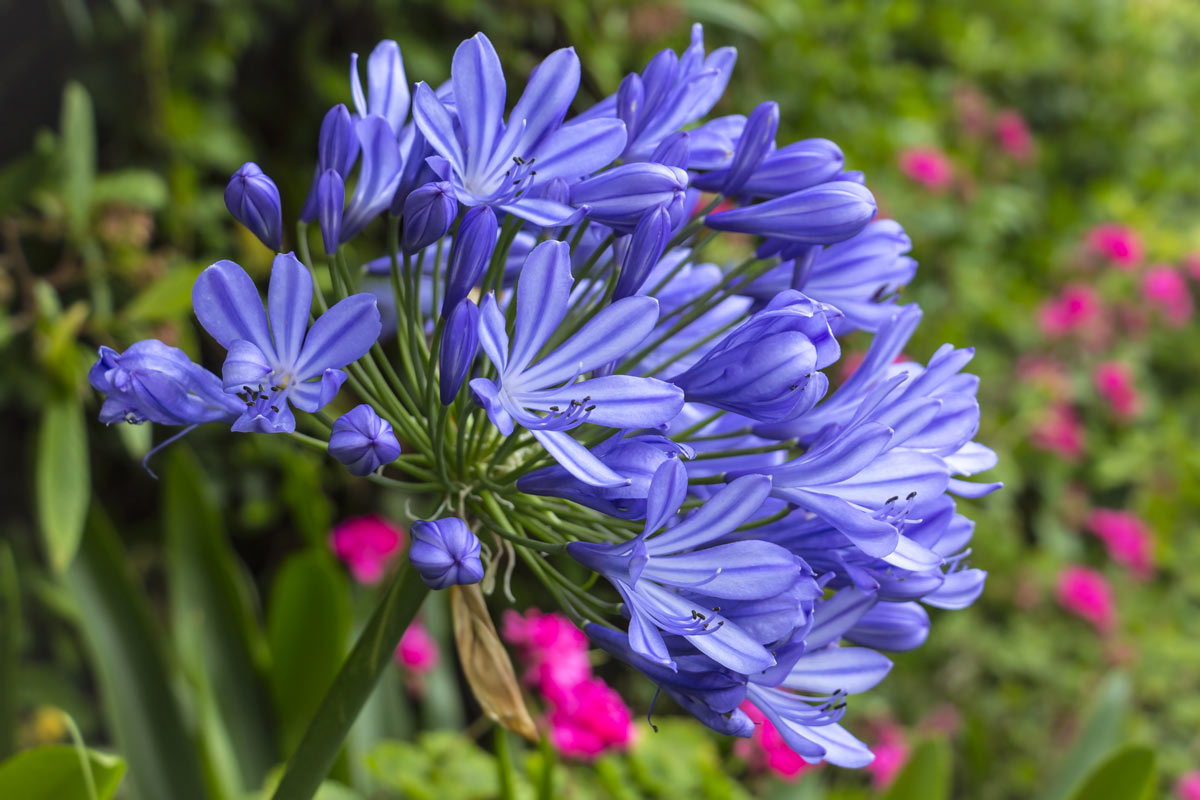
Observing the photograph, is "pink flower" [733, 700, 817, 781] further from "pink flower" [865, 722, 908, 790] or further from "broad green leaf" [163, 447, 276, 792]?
"broad green leaf" [163, 447, 276, 792]

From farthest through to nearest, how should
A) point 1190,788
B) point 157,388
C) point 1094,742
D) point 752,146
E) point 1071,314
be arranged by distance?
point 1071,314
point 1190,788
point 1094,742
point 752,146
point 157,388

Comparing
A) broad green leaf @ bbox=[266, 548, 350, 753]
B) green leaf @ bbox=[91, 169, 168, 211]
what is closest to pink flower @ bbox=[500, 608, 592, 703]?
broad green leaf @ bbox=[266, 548, 350, 753]

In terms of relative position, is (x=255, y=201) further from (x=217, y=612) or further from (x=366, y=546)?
(x=366, y=546)

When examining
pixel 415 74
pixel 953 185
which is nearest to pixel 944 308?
pixel 953 185

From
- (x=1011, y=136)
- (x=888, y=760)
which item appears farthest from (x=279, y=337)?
(x=1011, y=136)

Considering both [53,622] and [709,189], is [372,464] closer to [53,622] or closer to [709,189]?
[709,189]

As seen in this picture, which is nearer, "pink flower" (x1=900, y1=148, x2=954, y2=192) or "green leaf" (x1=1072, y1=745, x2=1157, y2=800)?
"green leaf" (x1=1072, y1=745, x2=1157, y2=800)
